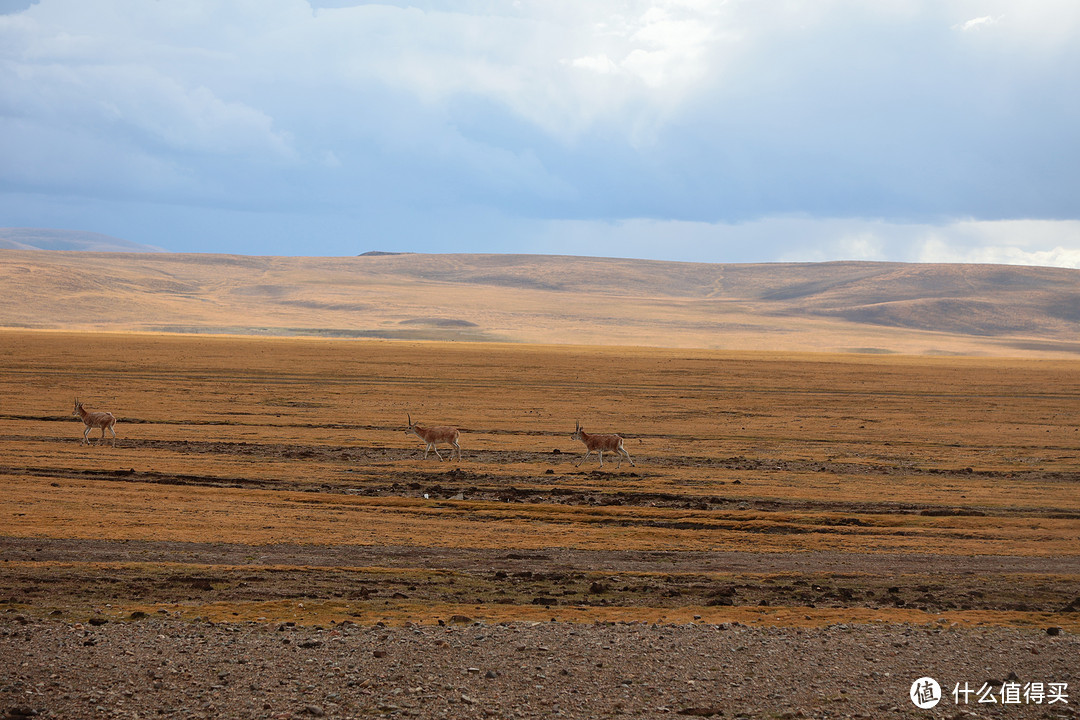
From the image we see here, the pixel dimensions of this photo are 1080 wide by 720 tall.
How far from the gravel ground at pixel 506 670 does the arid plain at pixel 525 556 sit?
4cm

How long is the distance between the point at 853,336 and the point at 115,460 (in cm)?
15226

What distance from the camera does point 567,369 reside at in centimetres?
6556

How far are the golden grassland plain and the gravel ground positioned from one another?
91 centimetres

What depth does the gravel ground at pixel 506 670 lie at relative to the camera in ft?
30.0

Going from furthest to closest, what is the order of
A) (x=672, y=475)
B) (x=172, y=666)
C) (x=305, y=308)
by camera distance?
(x=305, y=308) < (x=672, y=475) < (x=172, y=666)

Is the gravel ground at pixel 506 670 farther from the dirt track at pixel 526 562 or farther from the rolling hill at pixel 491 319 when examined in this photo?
the rolling hill at pixel 491 319

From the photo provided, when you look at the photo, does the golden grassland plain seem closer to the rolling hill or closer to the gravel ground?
the gravel ground

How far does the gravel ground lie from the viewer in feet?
30.0

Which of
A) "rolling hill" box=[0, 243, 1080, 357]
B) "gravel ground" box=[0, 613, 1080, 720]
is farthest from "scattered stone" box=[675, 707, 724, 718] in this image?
"rolling hill" box=[0, 243, 1080, 357]

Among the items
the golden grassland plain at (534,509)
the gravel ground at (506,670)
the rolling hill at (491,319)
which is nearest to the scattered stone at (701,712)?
the gravel ground at (506,670)

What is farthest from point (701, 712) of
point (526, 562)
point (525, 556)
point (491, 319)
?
point (491, 319)

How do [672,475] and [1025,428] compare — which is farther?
[1025,428]

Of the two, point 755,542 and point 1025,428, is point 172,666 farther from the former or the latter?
point 1025,428

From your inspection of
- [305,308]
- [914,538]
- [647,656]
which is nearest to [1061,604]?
[914,538]
